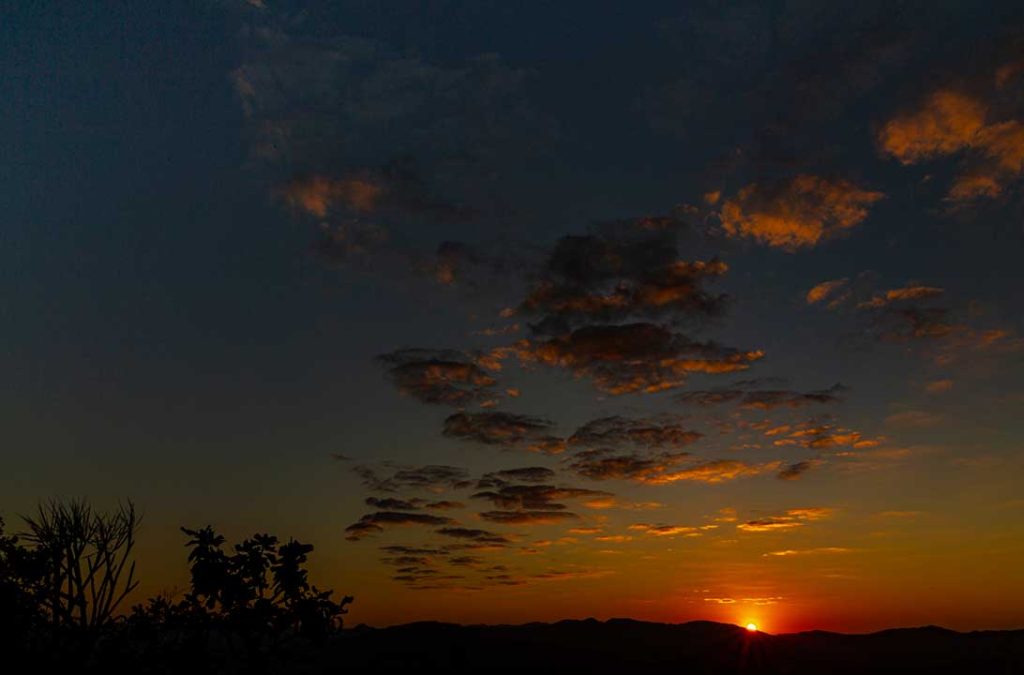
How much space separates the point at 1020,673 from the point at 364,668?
171 m

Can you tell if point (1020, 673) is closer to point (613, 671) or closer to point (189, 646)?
point (613, 671)

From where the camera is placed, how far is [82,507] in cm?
3431

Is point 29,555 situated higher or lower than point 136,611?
higher

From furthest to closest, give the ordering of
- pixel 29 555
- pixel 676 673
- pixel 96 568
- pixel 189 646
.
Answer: pixel 676 673 → pixel 96 568 → pixel 29 555 → pixel 189 646

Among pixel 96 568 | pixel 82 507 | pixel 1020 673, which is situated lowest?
pixel 1020 673

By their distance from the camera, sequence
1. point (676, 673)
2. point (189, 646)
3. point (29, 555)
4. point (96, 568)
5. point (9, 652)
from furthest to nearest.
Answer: point (676, 673), point (96, 568), point (29, 555), point (189, 646), point (9, 652)

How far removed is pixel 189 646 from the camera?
29.6 metres

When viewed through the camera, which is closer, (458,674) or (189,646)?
(189,646)

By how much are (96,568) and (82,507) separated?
2.87 meters

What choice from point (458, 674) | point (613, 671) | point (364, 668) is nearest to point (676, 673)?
point (613, 671)

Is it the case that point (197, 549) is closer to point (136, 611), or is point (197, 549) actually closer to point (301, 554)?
point (301, 554)

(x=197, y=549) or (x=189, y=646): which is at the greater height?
(x=197, y=549)

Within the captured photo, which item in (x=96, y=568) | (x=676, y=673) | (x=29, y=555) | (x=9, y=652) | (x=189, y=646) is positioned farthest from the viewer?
(x=676, y=673)

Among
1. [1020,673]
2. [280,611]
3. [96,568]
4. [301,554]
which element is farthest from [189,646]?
[1020,673]
